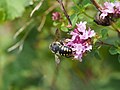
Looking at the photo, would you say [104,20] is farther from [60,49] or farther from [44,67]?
[44,67]

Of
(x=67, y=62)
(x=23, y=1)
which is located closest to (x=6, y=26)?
(x=67, y=62)

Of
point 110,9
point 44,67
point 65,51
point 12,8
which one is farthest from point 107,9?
point 44,67

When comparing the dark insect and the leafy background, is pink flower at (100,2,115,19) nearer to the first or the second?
the dark insect

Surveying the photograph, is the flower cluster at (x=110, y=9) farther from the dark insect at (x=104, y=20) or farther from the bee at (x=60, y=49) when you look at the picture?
the bee at (x=60, y=49)

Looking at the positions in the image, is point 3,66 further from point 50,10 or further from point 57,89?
point 50,10

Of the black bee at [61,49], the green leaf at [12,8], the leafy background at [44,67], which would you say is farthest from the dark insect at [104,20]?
the leafy background at [44,67]

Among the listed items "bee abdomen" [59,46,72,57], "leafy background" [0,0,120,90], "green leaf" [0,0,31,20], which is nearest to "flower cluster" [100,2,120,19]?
"bee abdomen" [59,46,72,57]
